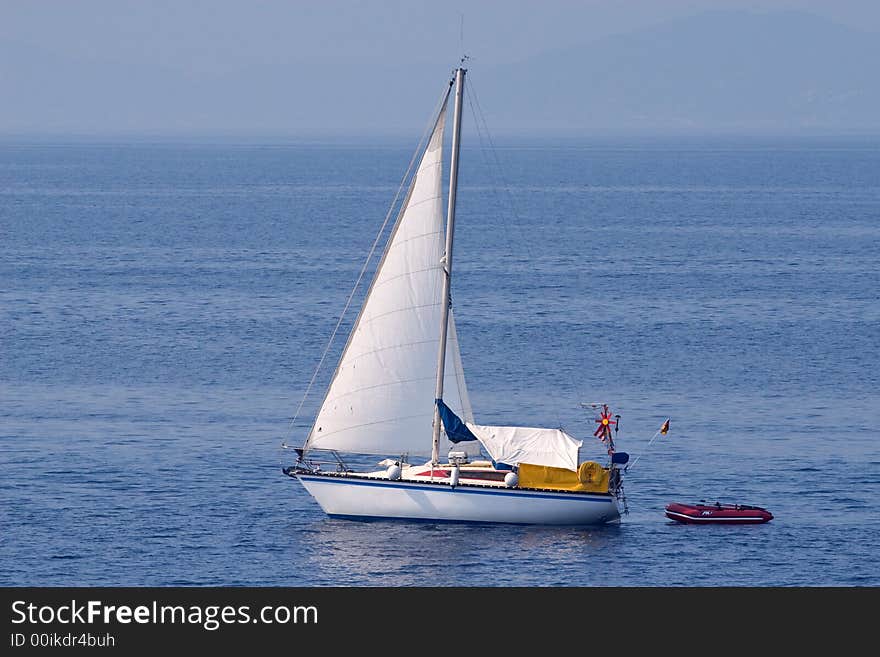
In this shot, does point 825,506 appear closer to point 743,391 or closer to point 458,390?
point 458,390

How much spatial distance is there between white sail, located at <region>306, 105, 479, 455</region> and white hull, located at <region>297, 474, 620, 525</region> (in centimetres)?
197

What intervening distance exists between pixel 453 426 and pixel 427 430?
1.11m

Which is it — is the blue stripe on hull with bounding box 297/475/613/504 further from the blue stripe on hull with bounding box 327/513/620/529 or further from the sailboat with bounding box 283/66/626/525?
the blue stripe on hull with bounding box 327/513/620/529

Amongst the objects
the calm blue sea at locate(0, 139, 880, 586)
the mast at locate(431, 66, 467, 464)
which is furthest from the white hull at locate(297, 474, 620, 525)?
the mast at locate(431, 66, 467, 464)

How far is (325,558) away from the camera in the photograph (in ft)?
197

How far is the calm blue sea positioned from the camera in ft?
197

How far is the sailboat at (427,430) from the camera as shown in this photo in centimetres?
6272

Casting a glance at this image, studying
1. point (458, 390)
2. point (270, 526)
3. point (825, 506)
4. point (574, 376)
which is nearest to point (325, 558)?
point (270, 526)

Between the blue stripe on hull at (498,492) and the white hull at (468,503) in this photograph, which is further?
Answer: the white hull at (468,503)

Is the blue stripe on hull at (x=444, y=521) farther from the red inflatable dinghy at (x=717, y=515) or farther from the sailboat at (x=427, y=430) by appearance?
the red inflatable dinghy at (x=717, y=515)

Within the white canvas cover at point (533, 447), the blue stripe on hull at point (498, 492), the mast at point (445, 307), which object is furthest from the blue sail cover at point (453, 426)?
the blue stripe on hull at point (498, 492)

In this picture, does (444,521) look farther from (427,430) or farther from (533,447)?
(533,447)

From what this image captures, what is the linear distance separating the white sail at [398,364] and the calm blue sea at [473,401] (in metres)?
3.40
